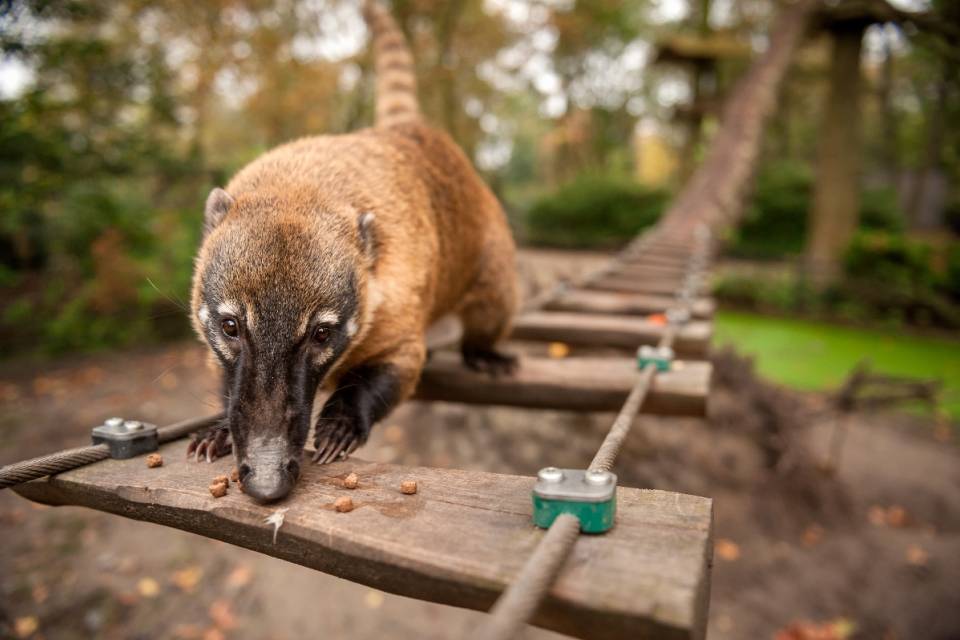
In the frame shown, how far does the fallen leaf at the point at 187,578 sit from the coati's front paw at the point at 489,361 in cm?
319

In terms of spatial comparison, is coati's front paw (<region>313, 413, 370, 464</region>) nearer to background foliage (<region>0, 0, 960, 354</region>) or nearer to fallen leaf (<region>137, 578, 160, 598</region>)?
background foliage (<region>0, 0, 960, 354</region>)

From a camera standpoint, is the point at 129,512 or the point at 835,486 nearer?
the point at 129,512

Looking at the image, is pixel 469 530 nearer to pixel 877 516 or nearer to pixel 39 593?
pixel 39 593

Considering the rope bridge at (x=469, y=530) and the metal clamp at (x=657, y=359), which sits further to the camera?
the metal clamp at (x=657, y=359)

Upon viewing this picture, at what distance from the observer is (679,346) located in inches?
145

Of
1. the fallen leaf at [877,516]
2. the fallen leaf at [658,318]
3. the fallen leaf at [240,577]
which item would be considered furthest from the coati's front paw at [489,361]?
the fallen leaf at [877,516]

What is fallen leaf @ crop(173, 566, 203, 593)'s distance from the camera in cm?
479

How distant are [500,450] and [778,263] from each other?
1290 centimetres

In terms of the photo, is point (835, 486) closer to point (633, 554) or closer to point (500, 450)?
point (500, 450)

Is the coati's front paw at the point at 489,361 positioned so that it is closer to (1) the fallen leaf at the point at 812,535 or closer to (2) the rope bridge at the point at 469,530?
(2) the rope bridge at the point at 469,530

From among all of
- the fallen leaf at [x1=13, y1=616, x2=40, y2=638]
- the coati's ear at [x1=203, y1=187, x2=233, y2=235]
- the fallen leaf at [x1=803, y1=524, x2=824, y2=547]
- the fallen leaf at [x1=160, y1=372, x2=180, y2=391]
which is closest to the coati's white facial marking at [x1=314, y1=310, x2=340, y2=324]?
the coati's ear at [x1=203, y1=187, x2=233, y2=235]

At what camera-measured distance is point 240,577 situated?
4.97 meters

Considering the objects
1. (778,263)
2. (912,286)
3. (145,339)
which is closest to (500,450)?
(145,339)

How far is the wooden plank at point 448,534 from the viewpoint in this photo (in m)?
1.08
